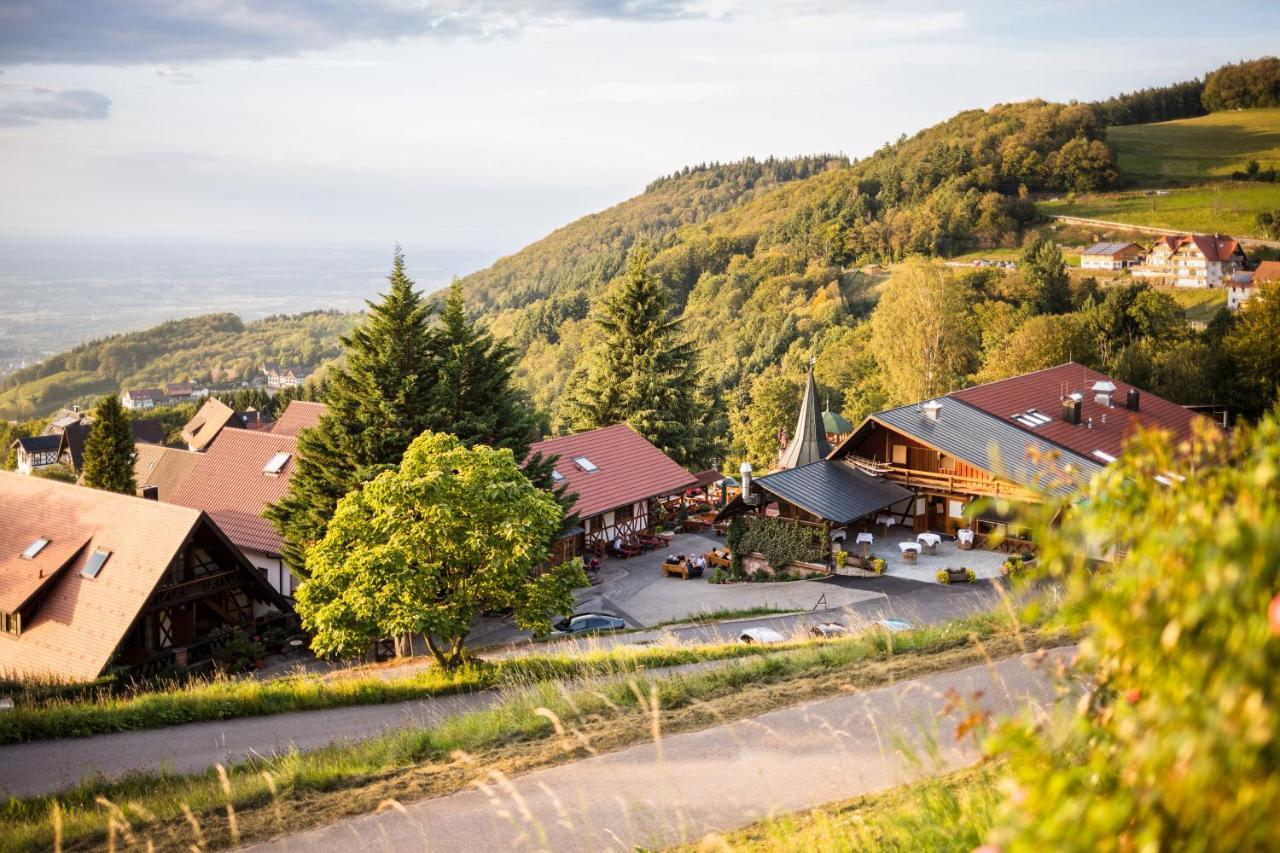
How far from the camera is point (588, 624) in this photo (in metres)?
22.9

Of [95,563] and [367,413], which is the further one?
[367,413]

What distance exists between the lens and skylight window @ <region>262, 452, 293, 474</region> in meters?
33.0

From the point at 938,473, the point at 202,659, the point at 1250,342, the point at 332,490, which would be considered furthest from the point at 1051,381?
the point at 202,659

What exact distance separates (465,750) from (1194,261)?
3127 inches

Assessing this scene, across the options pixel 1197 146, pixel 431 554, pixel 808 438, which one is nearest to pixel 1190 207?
pixel 1197 146

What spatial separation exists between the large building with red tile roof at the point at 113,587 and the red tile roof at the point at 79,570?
28mm

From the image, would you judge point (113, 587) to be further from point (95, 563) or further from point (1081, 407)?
point (1081, 407)

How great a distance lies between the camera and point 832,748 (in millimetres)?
8195

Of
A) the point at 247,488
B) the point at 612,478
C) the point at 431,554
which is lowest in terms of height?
the point at 612,478

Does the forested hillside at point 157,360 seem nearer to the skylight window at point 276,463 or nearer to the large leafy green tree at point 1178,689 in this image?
the skylight window at point 276,463

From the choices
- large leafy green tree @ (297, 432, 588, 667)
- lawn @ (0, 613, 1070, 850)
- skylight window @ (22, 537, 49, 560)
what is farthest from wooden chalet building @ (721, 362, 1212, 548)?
skylight window @ (22, 537, 49, 560)

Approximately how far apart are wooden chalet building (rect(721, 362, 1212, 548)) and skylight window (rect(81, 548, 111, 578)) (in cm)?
1667

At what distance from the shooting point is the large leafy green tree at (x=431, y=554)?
15.3 metres

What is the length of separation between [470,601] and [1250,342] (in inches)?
1582
